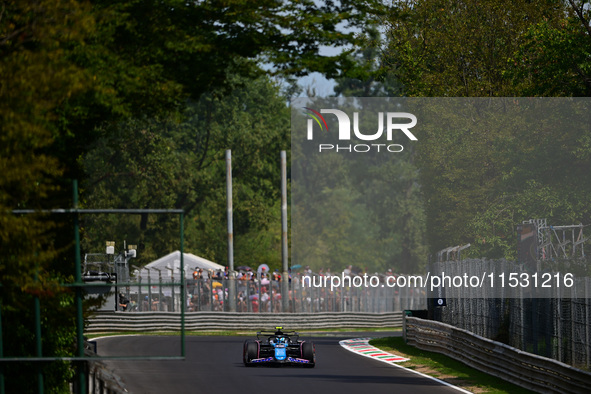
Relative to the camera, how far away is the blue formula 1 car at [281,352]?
2430 cm

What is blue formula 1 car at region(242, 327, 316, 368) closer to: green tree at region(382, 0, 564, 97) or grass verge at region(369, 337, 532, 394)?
grass verge at region(369, 337, 532, 394)

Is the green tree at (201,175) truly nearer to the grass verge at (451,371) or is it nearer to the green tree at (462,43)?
the green tree at (462,43)

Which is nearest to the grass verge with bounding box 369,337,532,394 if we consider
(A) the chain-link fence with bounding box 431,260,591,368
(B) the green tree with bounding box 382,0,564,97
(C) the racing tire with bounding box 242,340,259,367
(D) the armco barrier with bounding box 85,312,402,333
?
(A) the chain-link fence with bounding box 431,260,591,368

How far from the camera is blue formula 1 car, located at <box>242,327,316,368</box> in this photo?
79.7 feet

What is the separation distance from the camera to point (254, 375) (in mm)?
22922

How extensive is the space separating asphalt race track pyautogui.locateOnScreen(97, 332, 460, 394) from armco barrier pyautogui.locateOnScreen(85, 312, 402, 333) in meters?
10.0

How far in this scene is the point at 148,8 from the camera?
16703 mm

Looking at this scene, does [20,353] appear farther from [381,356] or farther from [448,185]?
[448,185]

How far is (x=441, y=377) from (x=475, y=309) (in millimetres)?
4312

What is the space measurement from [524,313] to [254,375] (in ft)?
19.4

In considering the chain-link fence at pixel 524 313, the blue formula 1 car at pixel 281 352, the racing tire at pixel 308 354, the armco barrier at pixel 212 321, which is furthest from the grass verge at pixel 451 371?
the armco barrier at pixel 212 321

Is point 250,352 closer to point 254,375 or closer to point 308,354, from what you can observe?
point 308,354

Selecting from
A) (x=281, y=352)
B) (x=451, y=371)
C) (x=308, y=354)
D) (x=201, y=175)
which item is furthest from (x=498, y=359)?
(x=201, y=175)

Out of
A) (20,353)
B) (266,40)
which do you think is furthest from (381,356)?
(20,353)
